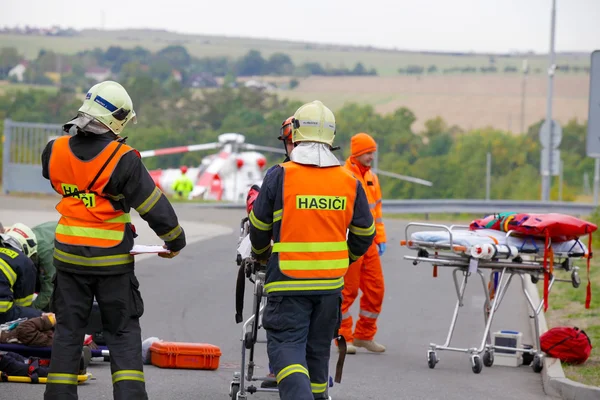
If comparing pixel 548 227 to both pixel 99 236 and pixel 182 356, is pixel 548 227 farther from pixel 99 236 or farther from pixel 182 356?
pixel 99 236

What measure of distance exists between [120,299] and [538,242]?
14.1ft

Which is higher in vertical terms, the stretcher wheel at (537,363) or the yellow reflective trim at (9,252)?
the yellow reflective trim at (9,252)

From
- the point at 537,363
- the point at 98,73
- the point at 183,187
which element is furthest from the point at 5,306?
the point at 98,73

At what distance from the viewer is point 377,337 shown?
11430 millimetres

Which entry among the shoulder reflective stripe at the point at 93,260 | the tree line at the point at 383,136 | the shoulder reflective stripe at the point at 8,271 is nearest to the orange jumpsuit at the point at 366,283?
the shoulder reflective stripe at the point at 8,271

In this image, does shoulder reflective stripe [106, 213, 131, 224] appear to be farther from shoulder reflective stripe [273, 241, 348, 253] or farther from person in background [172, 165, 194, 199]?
person in background [172, 165, 194, 199]

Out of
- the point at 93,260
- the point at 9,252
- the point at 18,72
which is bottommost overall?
the point at 9,252

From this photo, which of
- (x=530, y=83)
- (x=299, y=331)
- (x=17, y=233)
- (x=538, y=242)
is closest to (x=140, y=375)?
(x=299, y=331)

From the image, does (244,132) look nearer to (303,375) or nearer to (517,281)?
(517,281)

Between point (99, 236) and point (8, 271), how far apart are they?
6.04 feet

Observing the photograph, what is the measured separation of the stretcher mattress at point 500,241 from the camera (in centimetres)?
927

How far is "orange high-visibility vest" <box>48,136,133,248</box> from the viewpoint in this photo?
20.6ft

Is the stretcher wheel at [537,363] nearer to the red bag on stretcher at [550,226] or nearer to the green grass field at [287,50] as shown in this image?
the red bag on stretcher at [550,226]

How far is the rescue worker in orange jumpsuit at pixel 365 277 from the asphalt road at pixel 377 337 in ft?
0.62
